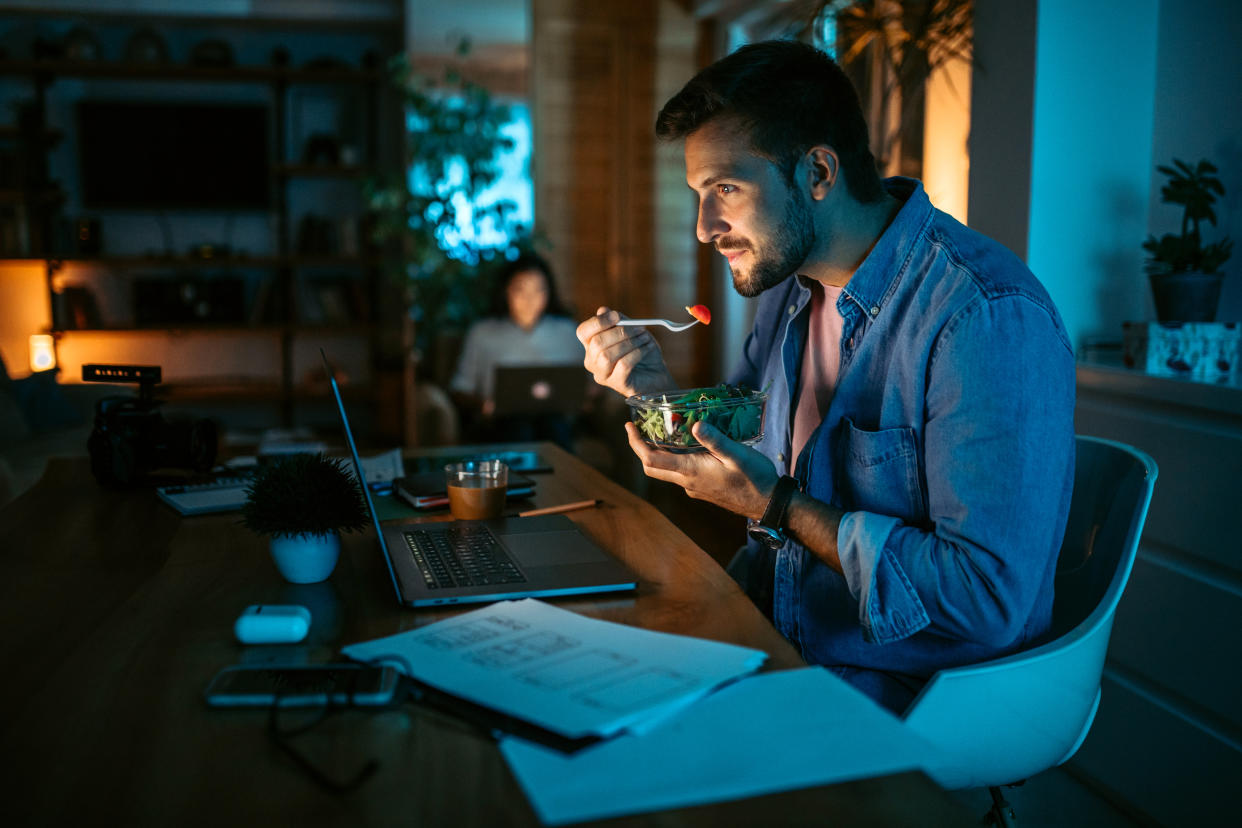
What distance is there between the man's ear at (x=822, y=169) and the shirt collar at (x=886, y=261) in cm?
11

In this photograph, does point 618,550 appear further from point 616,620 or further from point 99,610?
point 99,610

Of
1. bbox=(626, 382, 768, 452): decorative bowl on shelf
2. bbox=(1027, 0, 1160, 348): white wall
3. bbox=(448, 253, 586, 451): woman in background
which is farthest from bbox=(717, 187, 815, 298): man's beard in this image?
bbox=(448, 253, 586, 451): woman in background

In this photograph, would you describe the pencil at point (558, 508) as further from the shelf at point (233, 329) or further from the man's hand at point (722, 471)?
the shelf at point (233, 329)

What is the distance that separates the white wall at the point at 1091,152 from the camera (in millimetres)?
2398

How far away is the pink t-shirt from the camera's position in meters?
1.55

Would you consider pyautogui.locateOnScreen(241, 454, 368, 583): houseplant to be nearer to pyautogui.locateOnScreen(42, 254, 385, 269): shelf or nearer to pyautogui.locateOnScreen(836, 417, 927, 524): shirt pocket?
pyautogui.locateOnScreen(836, 417, 927, 524): shirt pocket

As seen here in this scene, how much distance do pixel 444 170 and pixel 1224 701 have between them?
4134 mm

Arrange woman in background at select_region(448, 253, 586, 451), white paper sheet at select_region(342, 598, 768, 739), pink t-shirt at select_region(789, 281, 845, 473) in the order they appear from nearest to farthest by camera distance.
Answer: white paper sheet at select_region(342, 598, 768, 739) → pink t-shirt at select_region(789, 281, 845, 473) → woman in background at select_region(448, 253, 586, 451)

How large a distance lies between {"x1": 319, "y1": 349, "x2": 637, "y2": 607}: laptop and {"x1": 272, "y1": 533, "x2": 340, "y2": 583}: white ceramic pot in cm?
7

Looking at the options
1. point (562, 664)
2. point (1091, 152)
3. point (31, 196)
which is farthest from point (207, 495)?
point (31, 196)

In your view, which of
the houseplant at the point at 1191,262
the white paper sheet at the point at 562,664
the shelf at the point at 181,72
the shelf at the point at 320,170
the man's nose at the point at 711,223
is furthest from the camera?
the shelf at the point at 320,170

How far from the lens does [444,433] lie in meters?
4.09

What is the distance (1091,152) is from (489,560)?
198cm

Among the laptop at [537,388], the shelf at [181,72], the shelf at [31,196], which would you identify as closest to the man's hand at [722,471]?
the laptop at [537,388]
